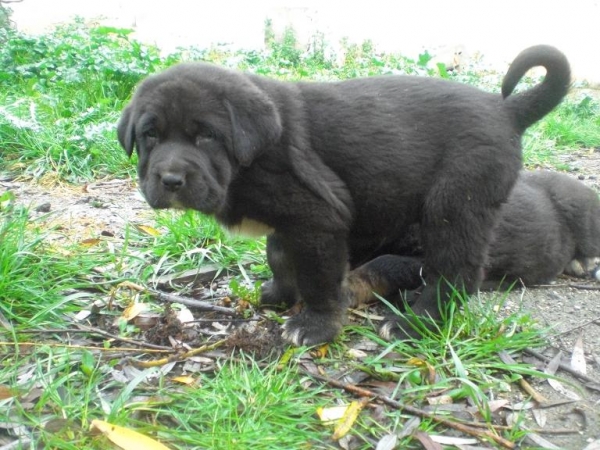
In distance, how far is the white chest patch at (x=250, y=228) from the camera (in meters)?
3.79

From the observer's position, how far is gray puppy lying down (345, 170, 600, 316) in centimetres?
440

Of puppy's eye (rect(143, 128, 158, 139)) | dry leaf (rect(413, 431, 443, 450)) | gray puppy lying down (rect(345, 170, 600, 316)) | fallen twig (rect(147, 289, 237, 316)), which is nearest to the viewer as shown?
dry leaf (rect(413, 431, 443, 450))

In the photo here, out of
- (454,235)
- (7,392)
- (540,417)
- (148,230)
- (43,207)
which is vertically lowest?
(43,207)

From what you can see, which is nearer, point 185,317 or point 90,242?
point 185,317

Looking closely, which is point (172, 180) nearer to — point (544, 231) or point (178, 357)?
point (178, 357)

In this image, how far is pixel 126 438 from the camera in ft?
8.64

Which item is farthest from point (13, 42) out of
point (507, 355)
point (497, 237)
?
point (507, 355)

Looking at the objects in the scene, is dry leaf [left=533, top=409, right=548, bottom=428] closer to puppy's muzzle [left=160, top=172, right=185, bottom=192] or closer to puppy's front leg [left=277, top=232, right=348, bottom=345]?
puppy's front leg [left=277, top=232, right=348, bottom=345]

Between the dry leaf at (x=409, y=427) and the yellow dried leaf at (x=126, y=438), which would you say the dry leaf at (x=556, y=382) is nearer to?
the dry leaf at (x=409, y=427)

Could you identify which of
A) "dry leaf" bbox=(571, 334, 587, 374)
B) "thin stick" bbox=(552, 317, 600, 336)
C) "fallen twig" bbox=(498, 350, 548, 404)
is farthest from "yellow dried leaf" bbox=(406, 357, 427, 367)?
"thin stick" bbox=(552, 317, 600, 336)

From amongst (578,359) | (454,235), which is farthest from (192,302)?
(578,359)

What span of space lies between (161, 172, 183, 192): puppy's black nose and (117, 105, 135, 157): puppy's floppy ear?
435 millimetres

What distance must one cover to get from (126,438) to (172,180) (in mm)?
1280

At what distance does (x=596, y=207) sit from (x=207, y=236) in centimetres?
294
